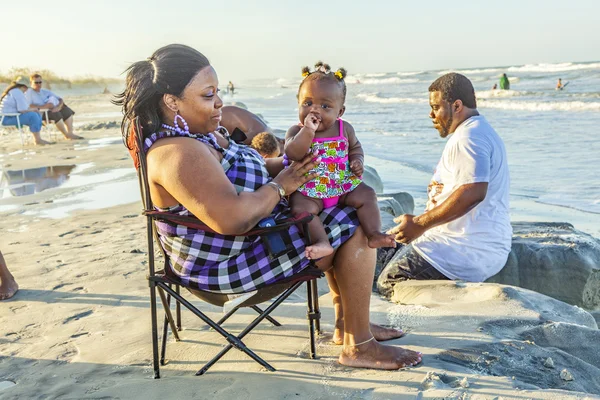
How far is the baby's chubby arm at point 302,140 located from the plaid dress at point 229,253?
0.22 m

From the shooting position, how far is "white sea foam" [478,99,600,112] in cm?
2052

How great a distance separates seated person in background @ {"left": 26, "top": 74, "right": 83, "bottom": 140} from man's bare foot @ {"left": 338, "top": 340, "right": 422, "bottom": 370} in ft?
43.7

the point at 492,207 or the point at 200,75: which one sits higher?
the point at 200,75

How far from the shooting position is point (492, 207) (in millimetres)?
4047

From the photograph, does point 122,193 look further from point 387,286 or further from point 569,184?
point 569,184

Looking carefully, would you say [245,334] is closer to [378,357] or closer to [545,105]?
[378,357]

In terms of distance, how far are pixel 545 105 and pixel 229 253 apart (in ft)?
72.1

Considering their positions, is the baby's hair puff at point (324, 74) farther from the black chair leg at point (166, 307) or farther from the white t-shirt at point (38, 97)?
the white t-shirt at point (38, 97)

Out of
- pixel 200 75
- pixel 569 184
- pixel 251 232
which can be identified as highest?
pixel 200 75

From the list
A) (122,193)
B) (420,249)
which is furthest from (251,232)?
(122,193)

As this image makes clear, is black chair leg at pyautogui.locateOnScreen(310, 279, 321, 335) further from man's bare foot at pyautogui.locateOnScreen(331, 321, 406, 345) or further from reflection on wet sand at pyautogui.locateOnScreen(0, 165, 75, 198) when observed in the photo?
reflection on wet sand at pyautogui.locateOnScreen(0, 165, 75, 198)

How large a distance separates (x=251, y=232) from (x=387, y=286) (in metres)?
1.83

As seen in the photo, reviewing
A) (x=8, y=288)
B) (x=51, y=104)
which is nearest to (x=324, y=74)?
(x=8, y=288)

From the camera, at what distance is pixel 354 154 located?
10.8 ft
